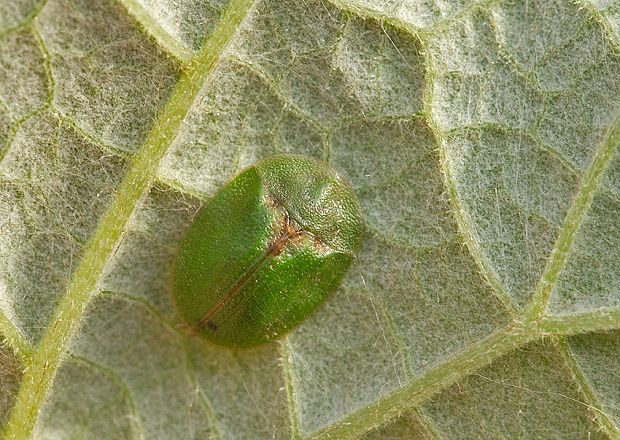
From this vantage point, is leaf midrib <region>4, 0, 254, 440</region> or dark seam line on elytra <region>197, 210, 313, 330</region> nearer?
leaf midrib <region>4, 0, 254, 440</region>

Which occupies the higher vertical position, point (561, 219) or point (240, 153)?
point (561, 219)

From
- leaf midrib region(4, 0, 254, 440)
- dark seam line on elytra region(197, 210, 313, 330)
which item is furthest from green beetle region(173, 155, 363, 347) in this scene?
leaf midrib region(4, 0, 254, 440)

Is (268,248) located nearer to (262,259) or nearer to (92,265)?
(262,259)

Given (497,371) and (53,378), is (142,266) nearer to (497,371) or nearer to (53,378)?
(53,378)

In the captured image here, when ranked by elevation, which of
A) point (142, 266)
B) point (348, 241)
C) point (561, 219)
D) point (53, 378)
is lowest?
point (53, 378)

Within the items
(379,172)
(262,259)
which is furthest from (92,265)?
(379,172)

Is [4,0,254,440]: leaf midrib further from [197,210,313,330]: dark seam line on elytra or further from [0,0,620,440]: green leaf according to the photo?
[197,210,313,330]: dark seam line on elytra

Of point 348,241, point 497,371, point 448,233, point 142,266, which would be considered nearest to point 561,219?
point 448,233
